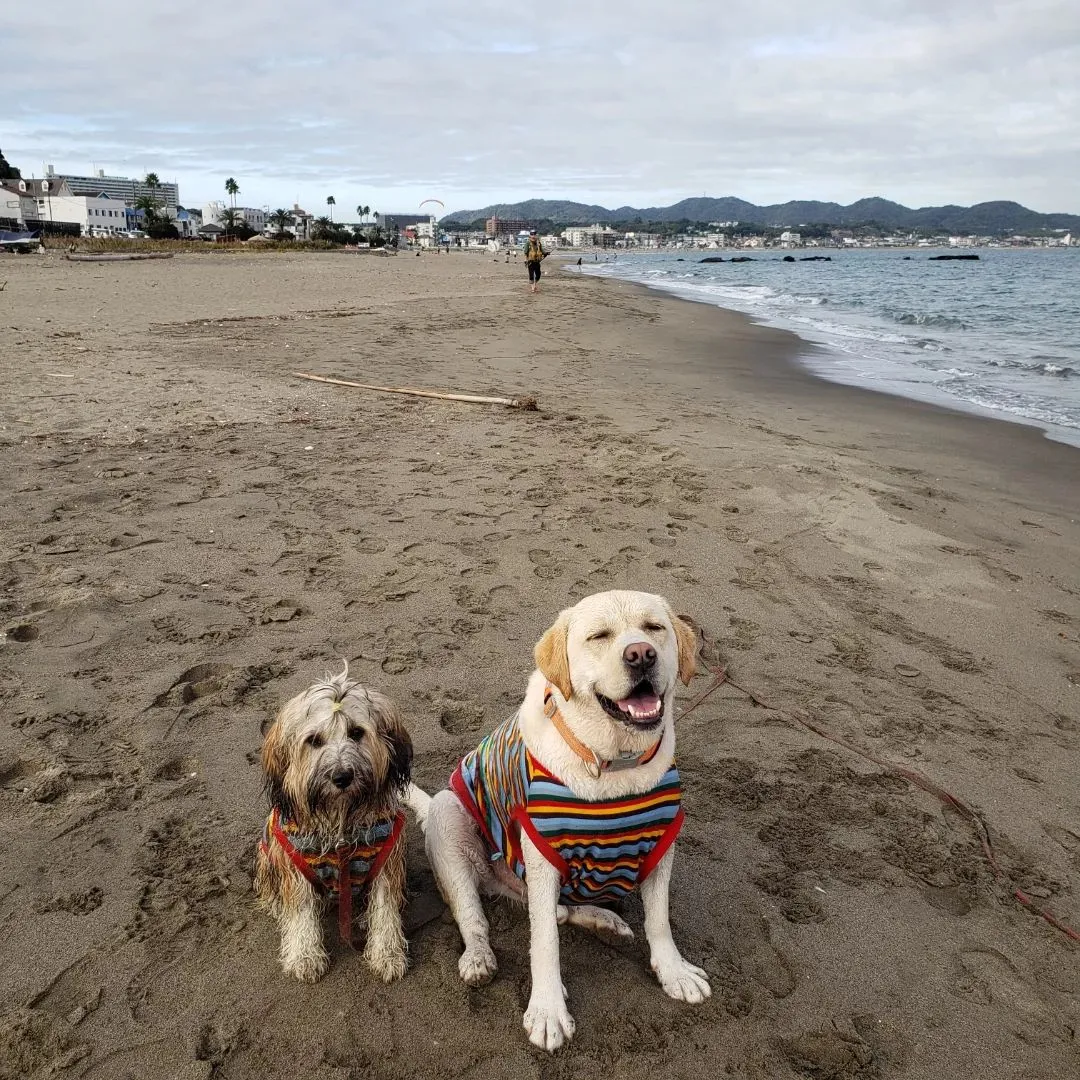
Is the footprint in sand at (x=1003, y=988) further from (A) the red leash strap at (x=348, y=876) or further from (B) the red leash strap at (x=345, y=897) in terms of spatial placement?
(B) the red leash strap at (x=345, y=897)

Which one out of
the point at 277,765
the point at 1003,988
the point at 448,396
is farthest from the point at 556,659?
the point at 448,396

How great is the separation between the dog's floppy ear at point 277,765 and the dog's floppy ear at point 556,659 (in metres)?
1.05

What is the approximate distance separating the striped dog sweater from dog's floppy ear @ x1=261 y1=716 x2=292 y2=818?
81cm

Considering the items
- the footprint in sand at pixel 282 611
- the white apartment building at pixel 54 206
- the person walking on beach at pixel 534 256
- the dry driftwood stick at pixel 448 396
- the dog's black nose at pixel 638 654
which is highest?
the white apartment building at pixel 54 206

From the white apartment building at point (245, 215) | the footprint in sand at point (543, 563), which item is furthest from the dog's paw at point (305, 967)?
the white apartment building at point (245, 215)

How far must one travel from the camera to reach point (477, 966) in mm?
3059

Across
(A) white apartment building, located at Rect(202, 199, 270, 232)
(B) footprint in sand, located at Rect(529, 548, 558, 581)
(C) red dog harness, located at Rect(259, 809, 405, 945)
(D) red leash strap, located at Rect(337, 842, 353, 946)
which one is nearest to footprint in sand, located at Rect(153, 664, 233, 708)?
(C) red dog harness, located at Rect(259, 809, 405, 945)

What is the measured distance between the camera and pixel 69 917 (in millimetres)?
3184

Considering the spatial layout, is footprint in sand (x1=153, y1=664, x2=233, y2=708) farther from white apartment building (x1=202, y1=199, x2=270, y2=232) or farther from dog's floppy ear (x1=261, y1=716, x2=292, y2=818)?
white apartment building (x1=202, y1=199, x2=270, y2=232)

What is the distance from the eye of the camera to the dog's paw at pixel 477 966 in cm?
304

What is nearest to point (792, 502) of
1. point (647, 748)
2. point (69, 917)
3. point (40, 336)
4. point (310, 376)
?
point (647, 748)

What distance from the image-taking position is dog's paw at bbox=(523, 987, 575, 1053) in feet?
9.19

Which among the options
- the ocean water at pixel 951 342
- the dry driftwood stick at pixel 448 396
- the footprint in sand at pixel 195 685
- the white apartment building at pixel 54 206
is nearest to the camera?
the footprint in sand at pixel 195 685

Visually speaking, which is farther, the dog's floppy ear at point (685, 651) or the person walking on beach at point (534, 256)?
the person walking on beach at point (534, 256)
